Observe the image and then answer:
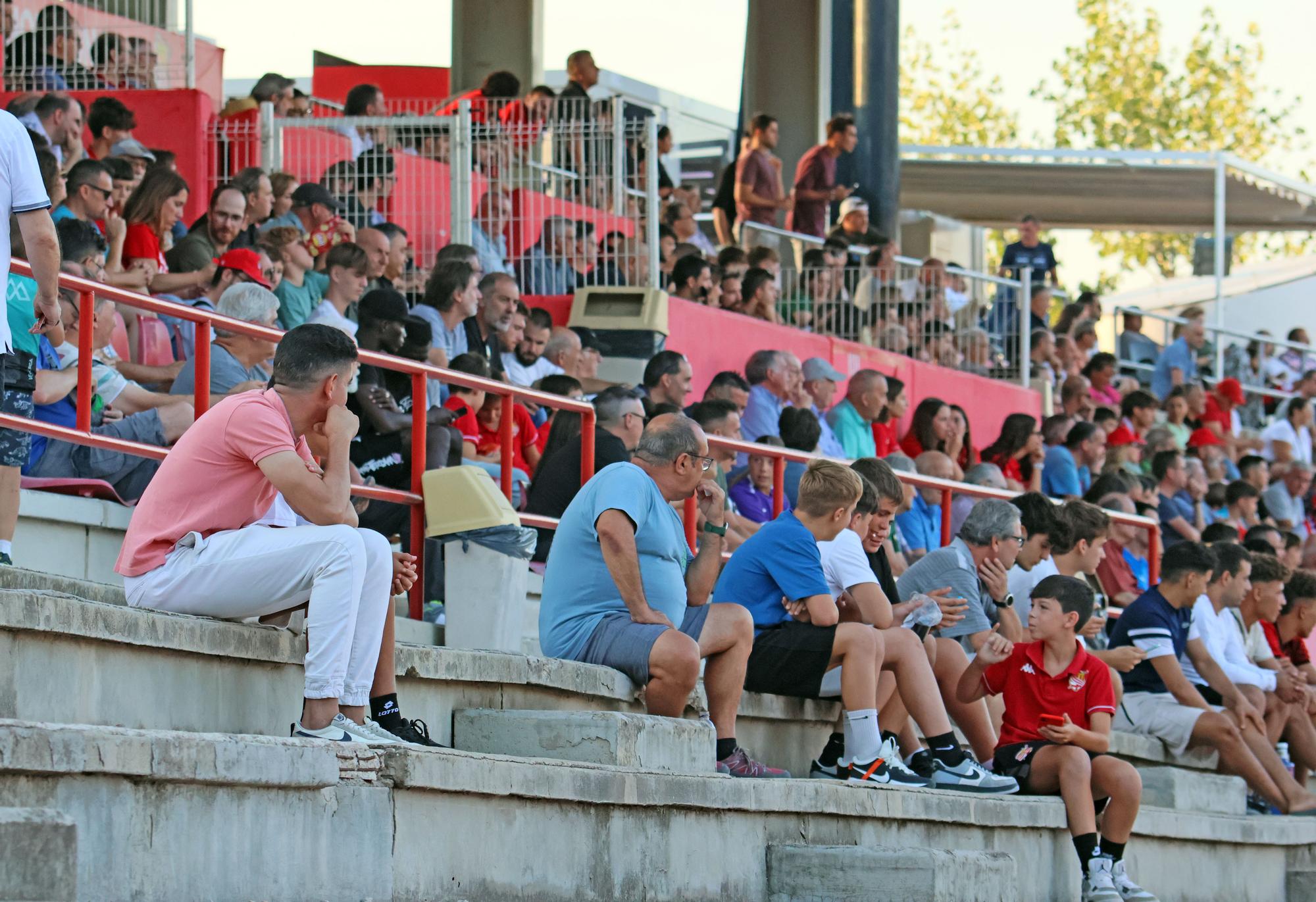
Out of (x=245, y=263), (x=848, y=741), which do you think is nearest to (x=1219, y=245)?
(x=245, y=263)

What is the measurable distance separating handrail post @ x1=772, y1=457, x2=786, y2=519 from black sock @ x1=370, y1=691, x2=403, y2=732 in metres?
4.36

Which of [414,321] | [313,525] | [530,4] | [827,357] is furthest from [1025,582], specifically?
[530,4]

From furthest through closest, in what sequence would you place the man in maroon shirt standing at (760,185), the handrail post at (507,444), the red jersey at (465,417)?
the man in maroon shirt standing at (760,185) → the red jersey at (465,417) → the handrail post at (507,444)

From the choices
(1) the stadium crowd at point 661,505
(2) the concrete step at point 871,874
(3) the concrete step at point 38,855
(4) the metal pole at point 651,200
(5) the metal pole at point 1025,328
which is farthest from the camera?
(5) the metal pole at point 1025,328

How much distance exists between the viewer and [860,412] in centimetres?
1351

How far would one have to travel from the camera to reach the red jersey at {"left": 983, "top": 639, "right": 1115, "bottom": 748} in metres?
8.59

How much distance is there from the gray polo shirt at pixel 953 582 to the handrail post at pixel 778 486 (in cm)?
106

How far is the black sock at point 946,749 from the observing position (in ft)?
26.9

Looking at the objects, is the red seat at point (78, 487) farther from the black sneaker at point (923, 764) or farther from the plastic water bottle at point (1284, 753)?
the plastic water bottle at point (1284, 753)

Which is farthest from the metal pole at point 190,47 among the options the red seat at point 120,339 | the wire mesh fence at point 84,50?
the red seat at point 120,339

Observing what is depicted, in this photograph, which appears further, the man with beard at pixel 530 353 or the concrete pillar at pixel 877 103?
the concrete pillar at pixel 877 103

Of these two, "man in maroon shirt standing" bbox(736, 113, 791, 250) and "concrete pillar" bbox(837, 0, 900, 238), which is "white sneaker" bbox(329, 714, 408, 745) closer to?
"man in maroon shirt standing" bbox(736, 113, 791, 250)

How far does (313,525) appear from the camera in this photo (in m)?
6.00

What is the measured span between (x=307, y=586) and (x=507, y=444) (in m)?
3.14
